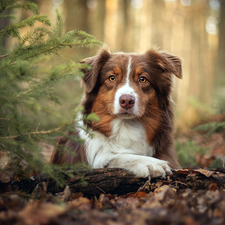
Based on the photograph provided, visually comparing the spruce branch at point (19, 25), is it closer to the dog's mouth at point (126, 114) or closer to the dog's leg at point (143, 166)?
the dog's mouth at point (126, 114)

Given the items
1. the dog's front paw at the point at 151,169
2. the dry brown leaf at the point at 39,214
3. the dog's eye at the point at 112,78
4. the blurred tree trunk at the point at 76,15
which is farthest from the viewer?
the blurred tree trunk at the point at 76,15

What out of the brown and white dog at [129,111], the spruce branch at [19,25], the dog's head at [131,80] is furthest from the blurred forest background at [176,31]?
the spruce branch at [19,25]

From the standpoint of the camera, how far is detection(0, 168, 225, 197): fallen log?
310cm

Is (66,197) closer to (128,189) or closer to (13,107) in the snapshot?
(128,189)

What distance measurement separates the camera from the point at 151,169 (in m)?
3.42

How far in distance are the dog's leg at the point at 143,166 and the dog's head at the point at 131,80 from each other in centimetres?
72

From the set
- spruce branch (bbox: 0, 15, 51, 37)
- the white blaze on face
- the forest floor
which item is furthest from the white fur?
spruce branch (bbox: 0, 15, 51, 37)

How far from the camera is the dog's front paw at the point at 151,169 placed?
3.38m

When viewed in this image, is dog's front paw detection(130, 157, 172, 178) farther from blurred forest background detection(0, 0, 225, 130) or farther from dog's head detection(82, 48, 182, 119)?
blurred forest background detection(0, 0, 225, 130)

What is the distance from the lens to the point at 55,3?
17.0 m

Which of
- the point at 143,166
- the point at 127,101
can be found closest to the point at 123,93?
the point at 127,101

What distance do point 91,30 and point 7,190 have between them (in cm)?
1108

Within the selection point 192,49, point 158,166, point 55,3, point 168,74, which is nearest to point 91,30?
point 55,3

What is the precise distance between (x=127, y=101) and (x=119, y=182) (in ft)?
4.02
